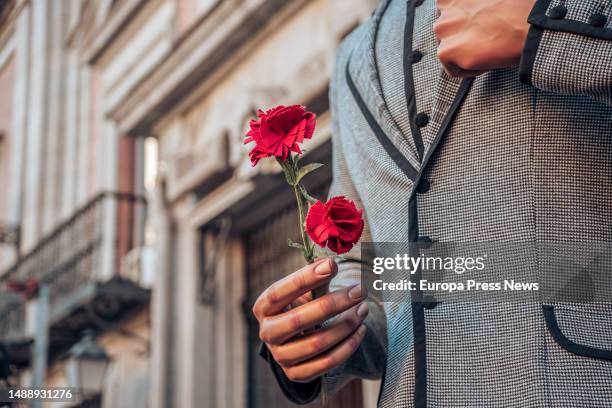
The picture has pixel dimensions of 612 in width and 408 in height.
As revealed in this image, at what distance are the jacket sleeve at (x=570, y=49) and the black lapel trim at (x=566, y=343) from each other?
31cm

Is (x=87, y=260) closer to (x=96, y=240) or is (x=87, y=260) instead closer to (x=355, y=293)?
(x=96, y=240)

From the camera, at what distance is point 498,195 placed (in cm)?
194

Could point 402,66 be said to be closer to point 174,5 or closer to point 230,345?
point 230,345

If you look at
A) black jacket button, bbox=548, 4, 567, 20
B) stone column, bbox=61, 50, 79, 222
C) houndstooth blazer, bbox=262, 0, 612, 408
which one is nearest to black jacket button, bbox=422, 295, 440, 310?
houndstooth blazer, bbox=262, 0, 612, 408

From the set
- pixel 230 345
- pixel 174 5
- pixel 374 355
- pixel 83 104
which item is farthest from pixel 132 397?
pixel 374 355

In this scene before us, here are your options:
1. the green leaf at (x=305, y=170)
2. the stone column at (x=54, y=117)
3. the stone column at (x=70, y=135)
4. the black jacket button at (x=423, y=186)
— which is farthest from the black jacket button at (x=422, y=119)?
the stone column at (x=54, y=117)

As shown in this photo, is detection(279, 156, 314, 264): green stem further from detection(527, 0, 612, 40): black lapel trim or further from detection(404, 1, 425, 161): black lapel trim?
detection(527, 0, 612, 40): black lapel trim

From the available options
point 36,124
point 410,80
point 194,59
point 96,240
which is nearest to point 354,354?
point 410,80

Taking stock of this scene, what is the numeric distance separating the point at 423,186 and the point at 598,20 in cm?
38

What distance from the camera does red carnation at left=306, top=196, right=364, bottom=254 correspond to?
189cm

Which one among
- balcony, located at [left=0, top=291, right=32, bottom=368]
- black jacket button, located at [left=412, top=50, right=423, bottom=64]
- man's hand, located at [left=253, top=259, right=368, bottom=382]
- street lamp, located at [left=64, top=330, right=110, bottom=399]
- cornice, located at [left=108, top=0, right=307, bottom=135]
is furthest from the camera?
balcony, located at [left=0, top=291, right=32, bottom=368]

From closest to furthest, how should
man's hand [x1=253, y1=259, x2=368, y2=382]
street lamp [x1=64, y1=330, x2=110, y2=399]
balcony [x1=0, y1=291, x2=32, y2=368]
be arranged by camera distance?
man's hand [x1=253, y1=259, x2=368, y2=382] < street lamp [x1=64, y1=330, x2=110, y2=399] < balcony [x1=0, y1=291, x2=32, y2=368]

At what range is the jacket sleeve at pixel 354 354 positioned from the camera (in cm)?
207

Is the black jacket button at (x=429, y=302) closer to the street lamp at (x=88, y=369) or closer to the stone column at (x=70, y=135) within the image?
the street lamp at (x=88, y=369)
